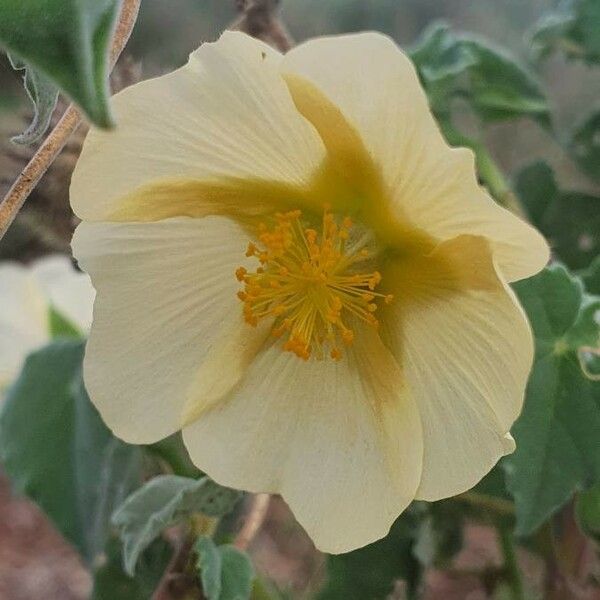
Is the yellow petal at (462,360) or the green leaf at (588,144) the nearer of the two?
the yellow petal at (462,360)

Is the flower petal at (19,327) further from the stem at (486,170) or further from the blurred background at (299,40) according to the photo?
the stem at (486,170)

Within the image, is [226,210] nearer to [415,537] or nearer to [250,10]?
[250,10]

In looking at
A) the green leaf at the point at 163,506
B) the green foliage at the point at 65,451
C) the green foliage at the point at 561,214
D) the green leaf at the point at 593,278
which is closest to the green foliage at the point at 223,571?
the green leaf at the point at 163,506

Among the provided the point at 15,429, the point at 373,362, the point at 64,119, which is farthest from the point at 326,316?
the point at 15,429

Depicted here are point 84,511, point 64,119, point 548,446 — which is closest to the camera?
point 64,119

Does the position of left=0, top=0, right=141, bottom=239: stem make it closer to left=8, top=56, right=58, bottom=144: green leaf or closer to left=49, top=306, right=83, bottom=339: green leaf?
left=8, top=56, right=58, bottom=144: green leaf

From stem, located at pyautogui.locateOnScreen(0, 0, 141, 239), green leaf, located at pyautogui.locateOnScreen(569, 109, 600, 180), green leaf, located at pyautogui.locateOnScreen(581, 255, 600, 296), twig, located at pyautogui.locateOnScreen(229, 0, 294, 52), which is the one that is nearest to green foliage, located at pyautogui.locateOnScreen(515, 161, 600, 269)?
green leaf, located at pyautogui.locateOnScreen(569, 109, 600, 180)
